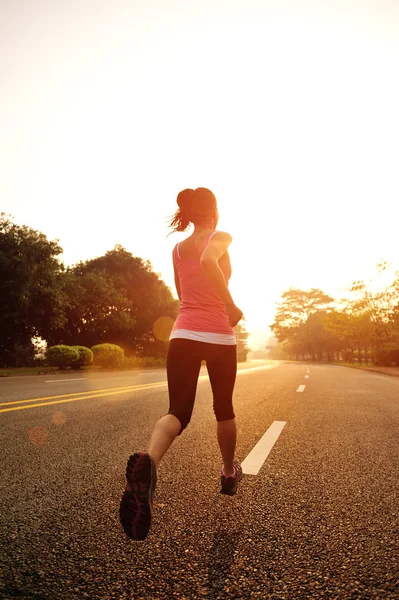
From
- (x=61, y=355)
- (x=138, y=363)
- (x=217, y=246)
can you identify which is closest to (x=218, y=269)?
(x=217, y=246)

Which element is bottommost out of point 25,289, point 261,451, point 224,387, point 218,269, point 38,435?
point 261,451

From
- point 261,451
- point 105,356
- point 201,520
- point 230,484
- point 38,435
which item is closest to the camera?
point 201,520

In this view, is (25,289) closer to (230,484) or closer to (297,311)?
(230,484)

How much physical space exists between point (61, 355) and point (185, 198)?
21484mm

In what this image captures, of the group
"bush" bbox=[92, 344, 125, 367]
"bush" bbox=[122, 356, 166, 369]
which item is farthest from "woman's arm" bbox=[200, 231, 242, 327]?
"bush" bbox=[122, 356, 166, 369]

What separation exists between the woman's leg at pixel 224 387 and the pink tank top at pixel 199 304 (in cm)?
15

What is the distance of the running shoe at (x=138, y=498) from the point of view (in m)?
2.03

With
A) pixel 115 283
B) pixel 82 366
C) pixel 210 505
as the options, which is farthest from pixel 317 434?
pixel 115 283

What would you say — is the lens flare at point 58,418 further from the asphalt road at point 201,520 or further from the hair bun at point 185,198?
the hair bun at point 185,198

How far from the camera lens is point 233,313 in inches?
105

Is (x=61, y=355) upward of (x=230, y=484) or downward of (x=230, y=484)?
upward

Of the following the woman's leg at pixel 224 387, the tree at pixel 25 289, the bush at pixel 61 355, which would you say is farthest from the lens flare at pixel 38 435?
the tree at pixel 25 289

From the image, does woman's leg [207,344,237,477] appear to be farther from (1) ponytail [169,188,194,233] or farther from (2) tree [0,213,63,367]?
(2) tree [0,213,63,367]

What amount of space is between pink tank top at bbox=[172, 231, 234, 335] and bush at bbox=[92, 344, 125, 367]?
24.5m
